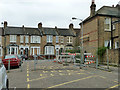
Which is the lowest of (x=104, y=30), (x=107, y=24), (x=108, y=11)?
(x=104, y=30)

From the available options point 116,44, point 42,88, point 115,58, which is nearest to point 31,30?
point 116,44

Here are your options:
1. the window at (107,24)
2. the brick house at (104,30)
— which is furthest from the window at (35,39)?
the window at (107,24)

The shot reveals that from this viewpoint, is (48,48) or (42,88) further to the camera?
(48,48)

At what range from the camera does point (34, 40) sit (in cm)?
4225

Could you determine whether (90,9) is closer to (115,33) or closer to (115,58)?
(115,33)

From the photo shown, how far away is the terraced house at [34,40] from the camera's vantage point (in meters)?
40.5

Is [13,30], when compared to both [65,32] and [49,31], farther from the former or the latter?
[65,32]

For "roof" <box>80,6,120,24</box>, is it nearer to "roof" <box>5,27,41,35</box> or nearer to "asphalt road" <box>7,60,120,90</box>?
"asphalt road" <box>7,60,120,90</box>

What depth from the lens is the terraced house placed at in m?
40.5

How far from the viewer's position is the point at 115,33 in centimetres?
2261

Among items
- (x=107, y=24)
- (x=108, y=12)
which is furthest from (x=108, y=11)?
(x=107, y=24)

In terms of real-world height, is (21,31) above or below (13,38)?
above

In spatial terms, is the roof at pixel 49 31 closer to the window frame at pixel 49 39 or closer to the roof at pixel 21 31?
the window frame at pixel 49 39

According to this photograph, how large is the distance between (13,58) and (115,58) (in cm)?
1179
